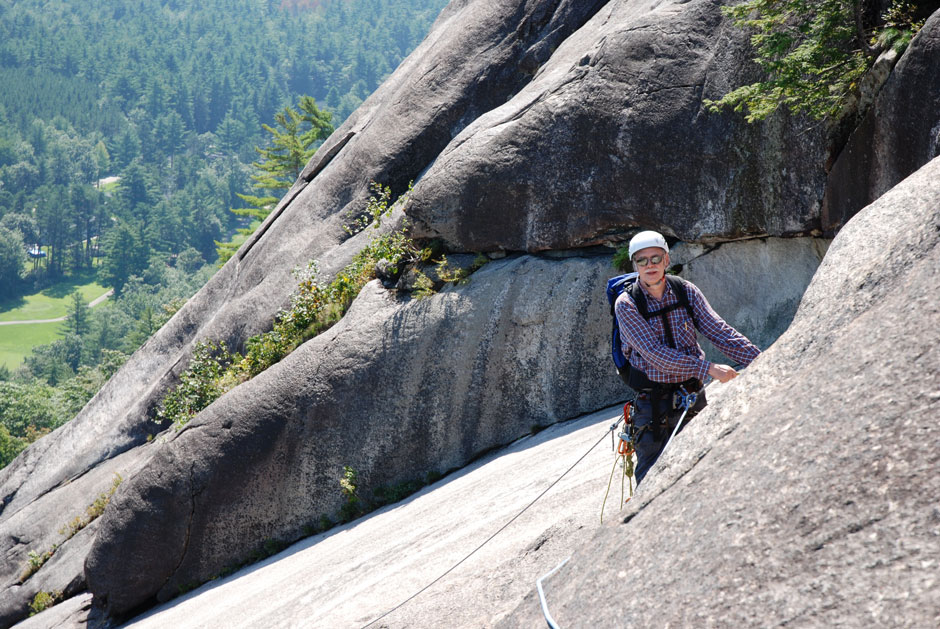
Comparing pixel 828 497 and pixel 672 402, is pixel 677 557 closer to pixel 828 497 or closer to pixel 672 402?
pixel 828 497

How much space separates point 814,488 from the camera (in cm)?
393

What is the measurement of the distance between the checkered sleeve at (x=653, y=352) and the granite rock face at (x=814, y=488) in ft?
1.30

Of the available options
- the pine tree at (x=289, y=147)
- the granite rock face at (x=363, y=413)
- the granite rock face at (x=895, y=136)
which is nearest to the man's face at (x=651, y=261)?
the granite rock face at (x=895, y=136)

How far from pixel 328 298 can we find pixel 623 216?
591 cm

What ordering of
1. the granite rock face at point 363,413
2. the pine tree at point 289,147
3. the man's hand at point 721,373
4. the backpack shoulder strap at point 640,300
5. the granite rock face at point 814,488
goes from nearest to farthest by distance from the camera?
1. the granite rock face at point 814,488
2. the man's hand at point 721,373
3. the backpack shoulder strap at point 640,300
4. the granite rock face at point 363,413
5. the pine tree at point 289,147

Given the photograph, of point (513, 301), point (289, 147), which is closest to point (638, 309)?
point (513, 301)

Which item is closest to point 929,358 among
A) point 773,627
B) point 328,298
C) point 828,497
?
point 828,497

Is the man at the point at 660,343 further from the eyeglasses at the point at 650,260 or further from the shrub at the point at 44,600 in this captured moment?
the shrub at the point at 44,600

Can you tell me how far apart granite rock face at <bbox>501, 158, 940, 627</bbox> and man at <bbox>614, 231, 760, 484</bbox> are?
2.00ft

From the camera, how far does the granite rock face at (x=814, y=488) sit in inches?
139

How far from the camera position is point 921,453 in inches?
145

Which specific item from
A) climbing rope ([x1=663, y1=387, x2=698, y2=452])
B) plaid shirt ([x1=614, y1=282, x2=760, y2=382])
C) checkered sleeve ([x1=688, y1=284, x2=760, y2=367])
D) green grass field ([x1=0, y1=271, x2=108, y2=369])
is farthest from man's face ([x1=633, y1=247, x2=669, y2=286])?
green grass field ([x1=0, y1=271, x2=108, y2=369])

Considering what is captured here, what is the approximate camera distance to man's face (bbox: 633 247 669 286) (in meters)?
5.76

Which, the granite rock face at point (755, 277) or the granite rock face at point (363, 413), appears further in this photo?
the granite rock face at point (363, 413)
